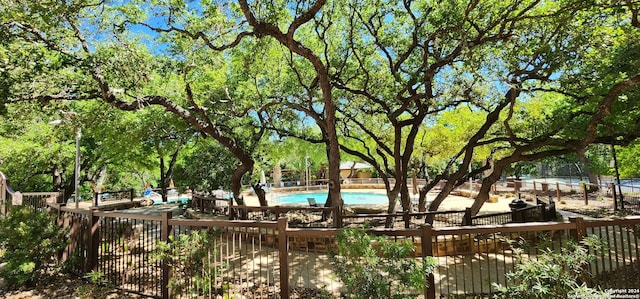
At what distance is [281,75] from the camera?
453 inches

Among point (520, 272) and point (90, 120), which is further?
point (90, 120)

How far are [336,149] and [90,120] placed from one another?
6701mm

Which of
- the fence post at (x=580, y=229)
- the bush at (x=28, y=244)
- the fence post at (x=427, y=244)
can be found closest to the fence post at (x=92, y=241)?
the bush at (x=28, y=244)

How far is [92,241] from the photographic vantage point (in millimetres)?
5402

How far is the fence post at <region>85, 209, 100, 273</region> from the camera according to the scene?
540cm

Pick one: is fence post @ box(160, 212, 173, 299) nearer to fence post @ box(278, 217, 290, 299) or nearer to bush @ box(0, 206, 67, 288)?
fence post @ box(278, 217, 290, 299)

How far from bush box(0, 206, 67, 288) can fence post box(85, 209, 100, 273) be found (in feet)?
1.87

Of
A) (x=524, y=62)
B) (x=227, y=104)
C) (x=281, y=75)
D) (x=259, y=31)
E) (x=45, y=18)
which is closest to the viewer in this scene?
(x=45, y=18)

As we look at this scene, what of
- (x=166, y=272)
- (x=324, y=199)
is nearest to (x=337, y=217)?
(x=166, y=272)

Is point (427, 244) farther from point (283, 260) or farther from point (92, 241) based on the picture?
point (92, 241)

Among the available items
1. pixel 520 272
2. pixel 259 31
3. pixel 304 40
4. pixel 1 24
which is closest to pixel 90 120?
pixel 1 24

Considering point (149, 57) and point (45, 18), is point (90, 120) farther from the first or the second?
point (45, 18)

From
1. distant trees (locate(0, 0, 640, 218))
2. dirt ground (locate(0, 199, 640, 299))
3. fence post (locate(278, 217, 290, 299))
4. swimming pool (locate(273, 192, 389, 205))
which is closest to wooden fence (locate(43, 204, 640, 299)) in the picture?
fence post (locate(278, 217, 290, 299))

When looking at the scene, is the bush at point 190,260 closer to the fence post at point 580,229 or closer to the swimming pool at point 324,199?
the fence post at point 580,229
